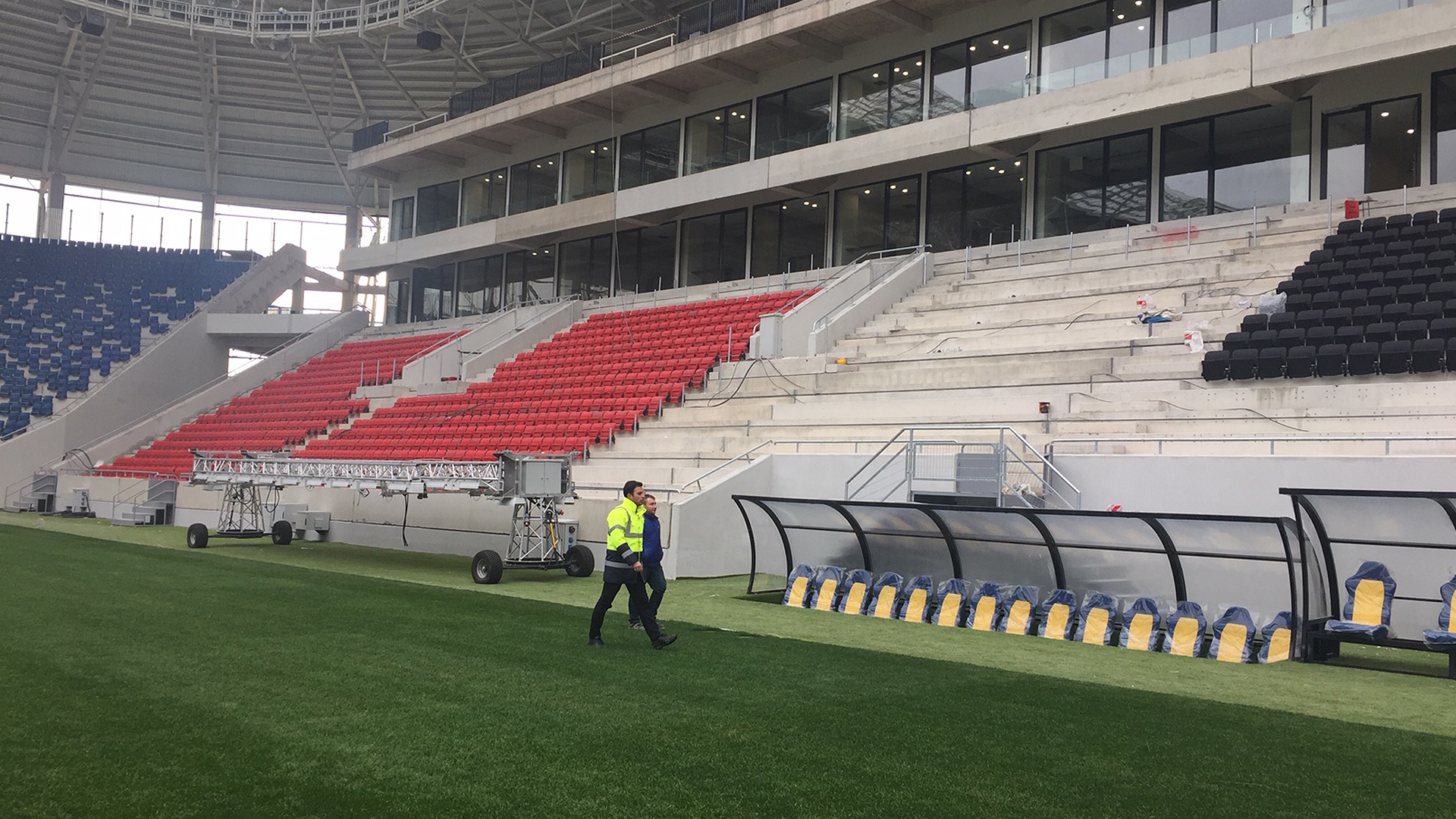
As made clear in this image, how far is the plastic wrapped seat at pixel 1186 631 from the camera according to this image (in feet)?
39.8

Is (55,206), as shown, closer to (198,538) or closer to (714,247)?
(714,247)

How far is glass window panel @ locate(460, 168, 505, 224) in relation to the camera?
43.0 m

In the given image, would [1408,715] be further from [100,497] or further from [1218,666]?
[100,497]

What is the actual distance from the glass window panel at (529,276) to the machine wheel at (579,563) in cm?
2365

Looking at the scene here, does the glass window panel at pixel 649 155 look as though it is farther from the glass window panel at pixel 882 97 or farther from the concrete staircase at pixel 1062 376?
the concrete staircase at pixel 1062 376

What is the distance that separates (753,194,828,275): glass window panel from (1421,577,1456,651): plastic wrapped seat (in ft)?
76.8

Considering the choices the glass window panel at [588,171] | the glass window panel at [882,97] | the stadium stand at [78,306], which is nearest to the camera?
the glass window panel at [882,97]

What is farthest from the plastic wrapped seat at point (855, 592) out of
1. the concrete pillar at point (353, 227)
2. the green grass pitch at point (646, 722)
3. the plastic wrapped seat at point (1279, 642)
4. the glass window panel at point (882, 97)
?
the concrete pillar at point (353, 227)

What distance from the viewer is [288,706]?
7.73 metres

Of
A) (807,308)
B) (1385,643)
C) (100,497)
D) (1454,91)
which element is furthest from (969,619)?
(100,497)

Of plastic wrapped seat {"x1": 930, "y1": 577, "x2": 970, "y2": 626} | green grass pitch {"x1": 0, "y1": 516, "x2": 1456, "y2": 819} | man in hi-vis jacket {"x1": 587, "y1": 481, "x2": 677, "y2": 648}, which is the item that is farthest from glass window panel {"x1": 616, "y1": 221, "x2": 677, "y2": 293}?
man in hi-vis jacket {"x1": 587, "y1": 481, "x2": 677, "y2": 648}

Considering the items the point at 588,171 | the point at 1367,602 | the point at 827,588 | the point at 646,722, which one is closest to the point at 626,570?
the point at 646,722

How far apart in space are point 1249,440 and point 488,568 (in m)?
11.0

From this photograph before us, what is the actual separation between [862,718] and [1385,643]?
6.46m
